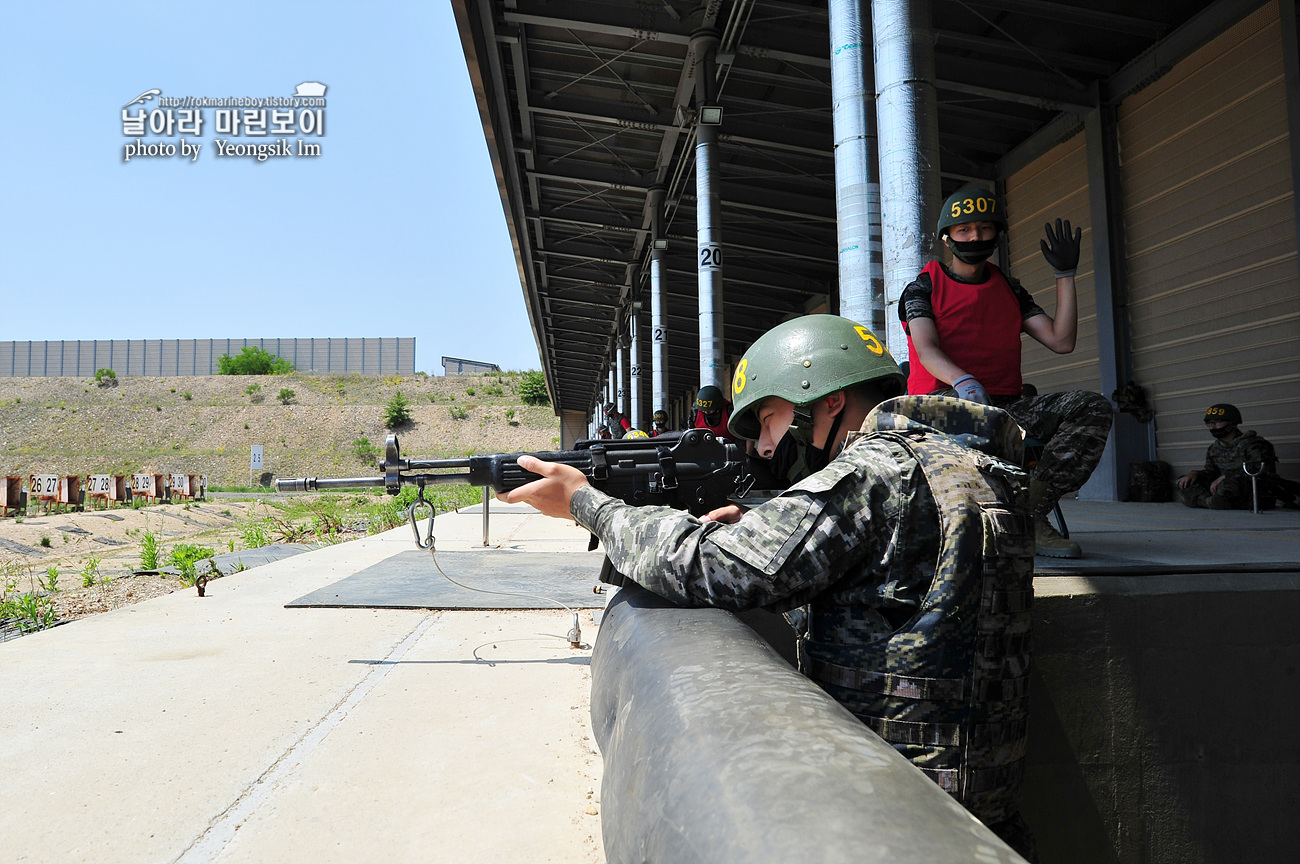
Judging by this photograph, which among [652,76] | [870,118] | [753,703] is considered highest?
[652,76]

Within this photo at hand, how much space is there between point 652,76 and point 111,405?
81.9m

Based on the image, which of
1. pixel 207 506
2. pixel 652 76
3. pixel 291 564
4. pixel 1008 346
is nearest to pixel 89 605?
pixel 291 564

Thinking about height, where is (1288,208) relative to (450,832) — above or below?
above

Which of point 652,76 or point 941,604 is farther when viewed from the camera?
point 652,76

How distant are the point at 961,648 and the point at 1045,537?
1.68m

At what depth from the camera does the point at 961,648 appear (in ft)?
4.82

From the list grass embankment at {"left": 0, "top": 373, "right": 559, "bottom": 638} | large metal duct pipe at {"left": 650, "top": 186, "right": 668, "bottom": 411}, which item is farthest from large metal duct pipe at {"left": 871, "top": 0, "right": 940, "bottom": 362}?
grass embankment at {"left": 0, "top": 373, "right": 559, "bottom": 638}

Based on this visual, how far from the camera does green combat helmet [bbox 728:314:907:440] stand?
6.24 ft

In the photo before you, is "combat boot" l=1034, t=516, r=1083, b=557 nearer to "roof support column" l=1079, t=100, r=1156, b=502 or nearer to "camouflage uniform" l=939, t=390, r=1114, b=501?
"camouflage uniform" l=939, t=390, r=1114, b=501

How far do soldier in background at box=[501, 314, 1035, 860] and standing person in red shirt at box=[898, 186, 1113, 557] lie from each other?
153 centimetres

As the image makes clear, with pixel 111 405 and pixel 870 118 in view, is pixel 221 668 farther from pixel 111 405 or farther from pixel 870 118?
pixel 111 405

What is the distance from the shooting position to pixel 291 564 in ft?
21.7

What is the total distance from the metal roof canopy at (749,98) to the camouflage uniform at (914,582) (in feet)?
26.2

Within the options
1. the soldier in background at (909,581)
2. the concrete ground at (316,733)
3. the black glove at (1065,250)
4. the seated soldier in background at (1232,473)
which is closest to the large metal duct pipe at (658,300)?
the seated soldier in background at (1232,473)
